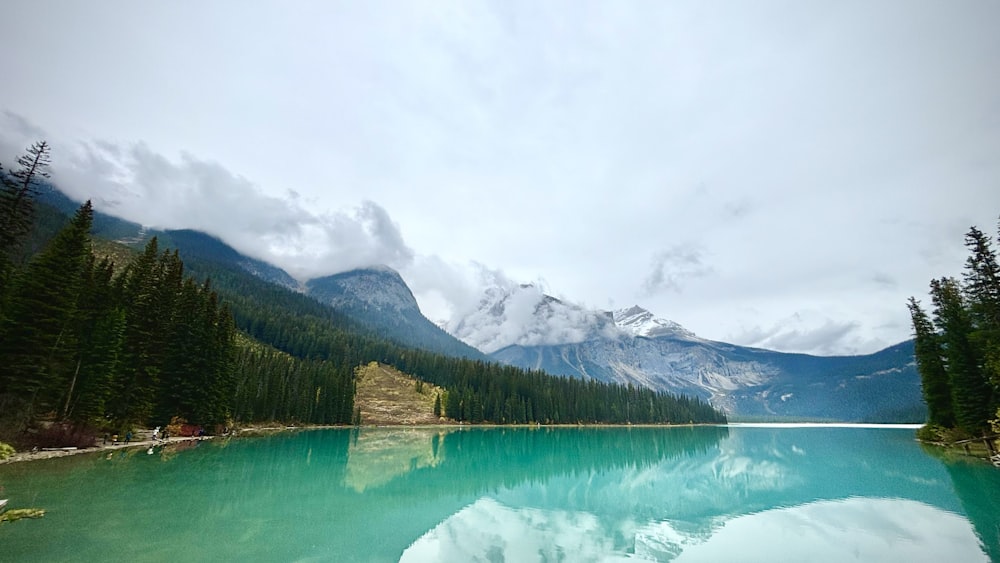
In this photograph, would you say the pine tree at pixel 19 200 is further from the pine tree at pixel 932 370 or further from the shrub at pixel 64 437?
the pine tree at pixel 932 370

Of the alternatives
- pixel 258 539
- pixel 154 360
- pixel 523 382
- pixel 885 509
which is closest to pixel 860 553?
pixel 885 509

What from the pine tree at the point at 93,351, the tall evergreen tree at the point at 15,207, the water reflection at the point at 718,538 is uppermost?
the tall evergreen tree at the point at 15,207

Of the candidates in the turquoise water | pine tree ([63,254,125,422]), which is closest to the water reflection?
the turquoise water

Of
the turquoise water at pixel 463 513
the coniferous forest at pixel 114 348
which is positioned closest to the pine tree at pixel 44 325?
the coniferous forest at pixel 114 348

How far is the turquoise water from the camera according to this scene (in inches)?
615

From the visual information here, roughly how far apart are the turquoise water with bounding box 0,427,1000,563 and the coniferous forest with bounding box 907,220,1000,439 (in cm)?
966

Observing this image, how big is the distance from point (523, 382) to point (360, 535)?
12974 cm

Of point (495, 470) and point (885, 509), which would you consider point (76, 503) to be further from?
point (885, 509)

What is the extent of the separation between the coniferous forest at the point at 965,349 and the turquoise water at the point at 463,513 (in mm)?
9661

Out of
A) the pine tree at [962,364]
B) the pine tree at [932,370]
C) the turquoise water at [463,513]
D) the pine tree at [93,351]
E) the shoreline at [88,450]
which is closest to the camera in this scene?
the turquoise water at [463,513]

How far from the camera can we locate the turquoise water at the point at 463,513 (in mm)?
15625

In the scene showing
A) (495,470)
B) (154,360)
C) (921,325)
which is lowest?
(495,470)

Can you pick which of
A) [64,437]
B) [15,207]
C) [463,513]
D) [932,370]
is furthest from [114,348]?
Result: [932,370]

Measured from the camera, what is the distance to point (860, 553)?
1817cm
